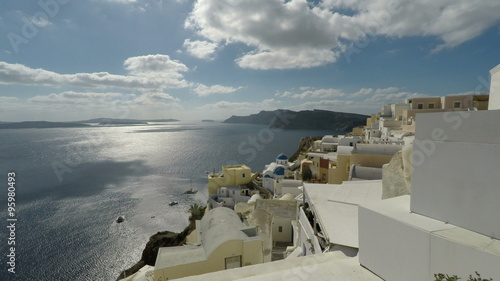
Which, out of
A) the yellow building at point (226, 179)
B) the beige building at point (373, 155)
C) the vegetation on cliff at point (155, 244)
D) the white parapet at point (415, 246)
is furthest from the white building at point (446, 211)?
the yellow building at point (226, 179)

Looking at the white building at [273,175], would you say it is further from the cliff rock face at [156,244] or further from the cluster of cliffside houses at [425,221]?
the cluster of cliffside houses at [425,221]

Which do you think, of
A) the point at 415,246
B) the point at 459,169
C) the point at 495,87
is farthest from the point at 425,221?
the point at 495,87

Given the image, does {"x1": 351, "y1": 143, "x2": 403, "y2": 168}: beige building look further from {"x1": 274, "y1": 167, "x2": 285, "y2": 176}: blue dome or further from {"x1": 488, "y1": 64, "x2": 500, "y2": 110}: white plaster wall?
{"x1": 274, "y1": 167, "x2": 285, "y2": 176}: blue dome

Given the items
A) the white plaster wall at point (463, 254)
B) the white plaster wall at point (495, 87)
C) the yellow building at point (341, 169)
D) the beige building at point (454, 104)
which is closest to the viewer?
the white plaster wall at point (463, 254)

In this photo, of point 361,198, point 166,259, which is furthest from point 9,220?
point 361,198

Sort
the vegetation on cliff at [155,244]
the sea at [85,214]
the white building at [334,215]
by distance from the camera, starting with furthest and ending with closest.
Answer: the sea at [85,214] → the vegetation on cliff at [155,244] → the white building at [334,215]

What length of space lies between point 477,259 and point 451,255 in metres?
0.33

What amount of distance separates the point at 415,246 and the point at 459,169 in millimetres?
1645

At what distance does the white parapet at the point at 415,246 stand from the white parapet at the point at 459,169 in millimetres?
252

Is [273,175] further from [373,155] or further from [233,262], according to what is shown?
[233,262]

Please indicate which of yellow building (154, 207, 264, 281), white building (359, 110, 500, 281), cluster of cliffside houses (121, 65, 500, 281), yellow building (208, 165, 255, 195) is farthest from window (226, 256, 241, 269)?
yellow building (208, 165, 255, 195)

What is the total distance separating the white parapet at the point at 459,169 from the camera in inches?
143

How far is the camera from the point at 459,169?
4.03m

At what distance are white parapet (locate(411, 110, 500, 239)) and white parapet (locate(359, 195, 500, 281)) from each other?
0.25 meters
